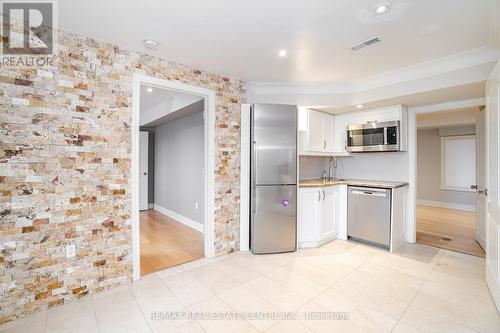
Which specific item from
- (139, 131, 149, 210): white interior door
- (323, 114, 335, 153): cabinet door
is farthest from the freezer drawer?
(139, 131, 149, 210): white interior door

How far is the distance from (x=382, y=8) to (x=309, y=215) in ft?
8.42

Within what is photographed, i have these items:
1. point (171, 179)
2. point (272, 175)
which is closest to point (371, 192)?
point (272, 175)

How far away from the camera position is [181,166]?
16.6 feet

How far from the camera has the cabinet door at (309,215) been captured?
11.3 ft

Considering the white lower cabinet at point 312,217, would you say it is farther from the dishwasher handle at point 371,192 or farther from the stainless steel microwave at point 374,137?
the stainless steel microwave at point 374,137

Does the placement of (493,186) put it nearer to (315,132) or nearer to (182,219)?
(315,132)

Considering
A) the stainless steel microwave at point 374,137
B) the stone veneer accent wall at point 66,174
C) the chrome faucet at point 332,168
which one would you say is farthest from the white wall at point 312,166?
the stone veneer accent wall at point 66,174

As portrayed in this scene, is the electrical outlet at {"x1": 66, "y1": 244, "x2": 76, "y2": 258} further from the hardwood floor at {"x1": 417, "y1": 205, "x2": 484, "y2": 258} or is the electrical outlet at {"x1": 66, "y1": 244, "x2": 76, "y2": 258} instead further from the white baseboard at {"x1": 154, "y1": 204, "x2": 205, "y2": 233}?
the hardwood floor at {"x1": 417, "y1": 205, "x2": 484, "y2": 258}

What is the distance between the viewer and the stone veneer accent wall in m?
1.85

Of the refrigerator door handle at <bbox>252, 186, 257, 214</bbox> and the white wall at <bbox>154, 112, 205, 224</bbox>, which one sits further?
the white wall at <bbox>154, 112, 205, 224</bbox>

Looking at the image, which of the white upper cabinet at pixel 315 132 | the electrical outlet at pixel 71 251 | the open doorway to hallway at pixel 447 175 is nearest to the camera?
the electrical outlet at pixel 71 251

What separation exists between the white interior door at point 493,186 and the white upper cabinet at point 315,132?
6.51ft

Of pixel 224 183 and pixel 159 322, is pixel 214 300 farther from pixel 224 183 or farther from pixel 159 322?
pixel 224 183

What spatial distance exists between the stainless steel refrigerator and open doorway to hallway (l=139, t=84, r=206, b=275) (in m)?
0.76
